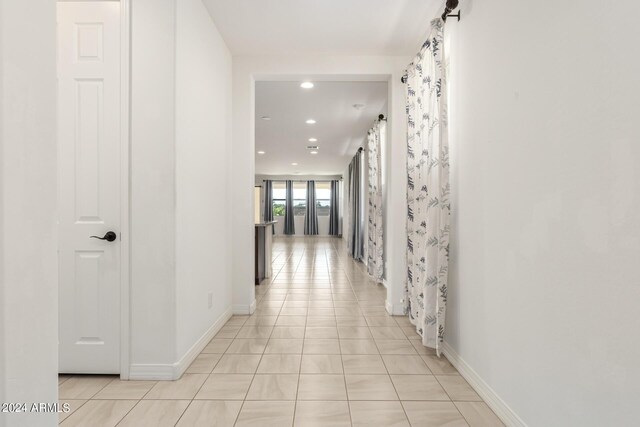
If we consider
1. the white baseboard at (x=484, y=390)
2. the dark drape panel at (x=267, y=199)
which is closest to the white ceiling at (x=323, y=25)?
the white baseboard at (x=484, y=390)

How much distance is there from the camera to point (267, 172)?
47.4ft

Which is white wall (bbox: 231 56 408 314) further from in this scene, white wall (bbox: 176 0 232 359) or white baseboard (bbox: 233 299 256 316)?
white wall (bbox: 176 0 232 359)

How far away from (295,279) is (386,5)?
4157 mm

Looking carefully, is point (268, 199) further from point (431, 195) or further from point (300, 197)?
point (431, 195)

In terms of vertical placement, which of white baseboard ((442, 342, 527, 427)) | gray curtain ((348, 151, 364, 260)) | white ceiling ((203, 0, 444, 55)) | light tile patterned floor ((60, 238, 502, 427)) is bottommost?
light tile patterned floor ((60, 238, 502, 427))

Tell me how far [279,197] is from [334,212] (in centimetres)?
250

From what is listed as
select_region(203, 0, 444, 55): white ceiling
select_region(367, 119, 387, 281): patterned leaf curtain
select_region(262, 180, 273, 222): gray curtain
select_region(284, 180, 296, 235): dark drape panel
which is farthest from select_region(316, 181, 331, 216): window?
select_region(203, 0, 444, 55): white ceiling

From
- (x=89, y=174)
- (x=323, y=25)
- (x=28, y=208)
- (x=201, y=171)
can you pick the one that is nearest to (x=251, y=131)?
(x=201, y=171)

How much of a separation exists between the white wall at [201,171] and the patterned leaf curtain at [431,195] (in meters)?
1.71

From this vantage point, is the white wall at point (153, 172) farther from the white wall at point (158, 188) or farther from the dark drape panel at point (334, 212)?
the dark drape panel at point (334, 212)

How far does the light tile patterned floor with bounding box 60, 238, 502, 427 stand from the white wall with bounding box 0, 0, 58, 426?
102cm

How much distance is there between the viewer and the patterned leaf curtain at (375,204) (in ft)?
17.9

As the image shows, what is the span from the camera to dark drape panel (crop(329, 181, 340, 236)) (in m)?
15.3

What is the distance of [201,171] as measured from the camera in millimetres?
2820
